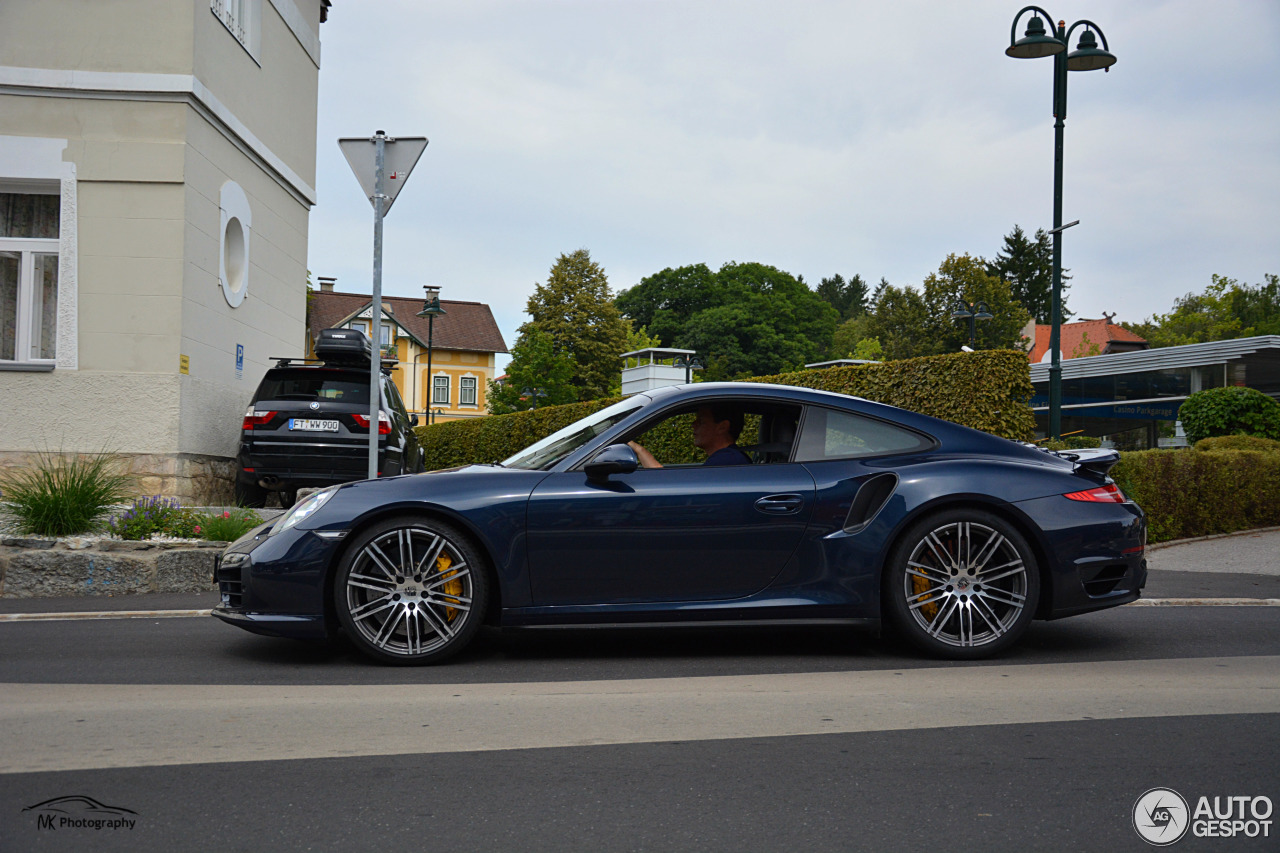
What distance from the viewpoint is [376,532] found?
4898 millimetres

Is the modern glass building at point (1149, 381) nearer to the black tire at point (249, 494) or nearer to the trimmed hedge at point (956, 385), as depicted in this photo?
the trimmed hedge at point (956, 385)

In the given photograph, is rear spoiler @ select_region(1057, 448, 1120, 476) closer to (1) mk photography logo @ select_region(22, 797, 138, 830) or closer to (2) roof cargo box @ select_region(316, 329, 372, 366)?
(1) mk photography logo @ select_region(22, 797, 138, 830)

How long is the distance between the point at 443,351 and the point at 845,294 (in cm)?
7382

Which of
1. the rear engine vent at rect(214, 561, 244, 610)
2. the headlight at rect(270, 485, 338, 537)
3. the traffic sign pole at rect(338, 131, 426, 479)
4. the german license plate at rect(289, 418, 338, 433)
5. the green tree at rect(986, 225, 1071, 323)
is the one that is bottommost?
the rear engine vent at rect(214, 561, 244, 610)

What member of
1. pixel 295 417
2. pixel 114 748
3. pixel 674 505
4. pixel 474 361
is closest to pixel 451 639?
pixel 674 505

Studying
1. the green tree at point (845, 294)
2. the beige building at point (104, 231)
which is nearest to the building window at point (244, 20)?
the beige building at point (104, 231)

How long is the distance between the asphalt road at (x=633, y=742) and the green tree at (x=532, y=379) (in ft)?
136

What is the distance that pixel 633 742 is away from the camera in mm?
3645

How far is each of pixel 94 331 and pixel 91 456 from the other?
1.51m

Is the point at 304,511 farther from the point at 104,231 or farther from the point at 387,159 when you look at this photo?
the point at 104,231

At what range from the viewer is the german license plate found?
37.3 feet

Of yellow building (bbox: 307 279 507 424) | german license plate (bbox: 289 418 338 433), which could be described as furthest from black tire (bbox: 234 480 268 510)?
yellow building (bbox: 307 279 507 424)

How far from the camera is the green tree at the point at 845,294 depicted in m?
134

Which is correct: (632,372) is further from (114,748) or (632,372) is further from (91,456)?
(114,748)
